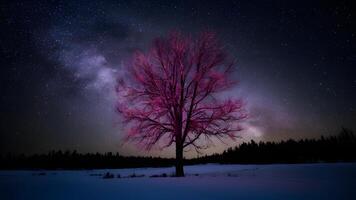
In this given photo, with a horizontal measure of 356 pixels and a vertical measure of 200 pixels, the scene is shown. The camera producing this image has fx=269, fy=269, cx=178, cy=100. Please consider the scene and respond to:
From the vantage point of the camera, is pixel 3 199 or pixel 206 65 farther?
pixel 206 65

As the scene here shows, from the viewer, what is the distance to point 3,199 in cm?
814

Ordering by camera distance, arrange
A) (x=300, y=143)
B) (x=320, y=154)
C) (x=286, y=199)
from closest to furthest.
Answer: (x=286, y=199)
(x=320, y=154)
(x=300, y=143)

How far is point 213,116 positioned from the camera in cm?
1759

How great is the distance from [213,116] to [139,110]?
4866mm

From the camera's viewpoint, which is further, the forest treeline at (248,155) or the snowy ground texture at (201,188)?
the forest treeline at (248,155)

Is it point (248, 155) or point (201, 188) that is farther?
point (248, 155)

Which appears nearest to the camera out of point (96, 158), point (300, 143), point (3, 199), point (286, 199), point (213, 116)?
point (286, 199)

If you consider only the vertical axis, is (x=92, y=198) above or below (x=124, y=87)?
below

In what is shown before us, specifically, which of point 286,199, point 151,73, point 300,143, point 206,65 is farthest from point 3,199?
point 300,143

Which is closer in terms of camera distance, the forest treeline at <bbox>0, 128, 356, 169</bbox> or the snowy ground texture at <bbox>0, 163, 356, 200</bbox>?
the snowy ground texture at <bbox>0, 163, 356, 200</bbox>

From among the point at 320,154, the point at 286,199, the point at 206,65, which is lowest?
the point at 286,199

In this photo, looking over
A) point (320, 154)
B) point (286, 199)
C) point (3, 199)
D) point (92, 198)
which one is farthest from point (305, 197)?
point (320, 154)

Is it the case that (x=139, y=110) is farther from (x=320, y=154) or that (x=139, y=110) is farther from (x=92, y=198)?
(x=320, y=154)

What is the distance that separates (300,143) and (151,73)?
4548 centimetres
